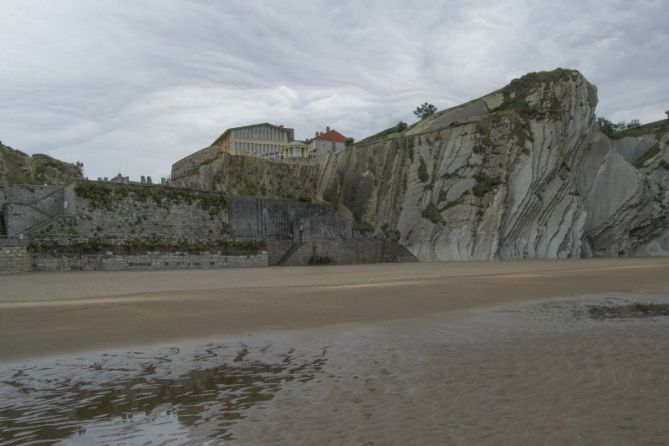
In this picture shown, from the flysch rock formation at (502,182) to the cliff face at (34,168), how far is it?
9.92 metres

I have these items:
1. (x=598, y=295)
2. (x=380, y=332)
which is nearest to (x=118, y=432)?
(x=380, y=332)

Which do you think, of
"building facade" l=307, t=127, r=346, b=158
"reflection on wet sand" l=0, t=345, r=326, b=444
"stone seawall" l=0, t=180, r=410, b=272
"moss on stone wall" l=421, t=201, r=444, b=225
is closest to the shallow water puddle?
"reflection on wet sand" l=0, t=345, r=326, b=444

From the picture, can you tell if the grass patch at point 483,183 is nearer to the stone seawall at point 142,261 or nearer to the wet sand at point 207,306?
the stone seawall at point 142,261

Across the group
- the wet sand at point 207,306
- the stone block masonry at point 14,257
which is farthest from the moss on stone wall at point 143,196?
the wet sand at point 207,306

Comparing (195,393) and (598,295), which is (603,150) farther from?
(195,393)

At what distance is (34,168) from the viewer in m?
42.2

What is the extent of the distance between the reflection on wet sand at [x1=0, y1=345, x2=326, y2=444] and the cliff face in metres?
37.1

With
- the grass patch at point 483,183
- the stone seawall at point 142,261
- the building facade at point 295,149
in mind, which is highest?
the building facade at point 295,149

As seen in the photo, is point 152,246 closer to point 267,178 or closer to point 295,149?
point 267,178

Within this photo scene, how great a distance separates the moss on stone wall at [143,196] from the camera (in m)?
32.2

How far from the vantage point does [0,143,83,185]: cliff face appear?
125 ft

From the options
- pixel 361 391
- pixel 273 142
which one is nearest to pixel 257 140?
pixel 273 142

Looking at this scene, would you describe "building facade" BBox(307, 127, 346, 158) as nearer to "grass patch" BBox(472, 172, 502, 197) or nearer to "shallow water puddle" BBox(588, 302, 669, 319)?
"grass patch" BBox(472, 172, 502, 197)

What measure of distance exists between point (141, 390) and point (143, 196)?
31077mm
